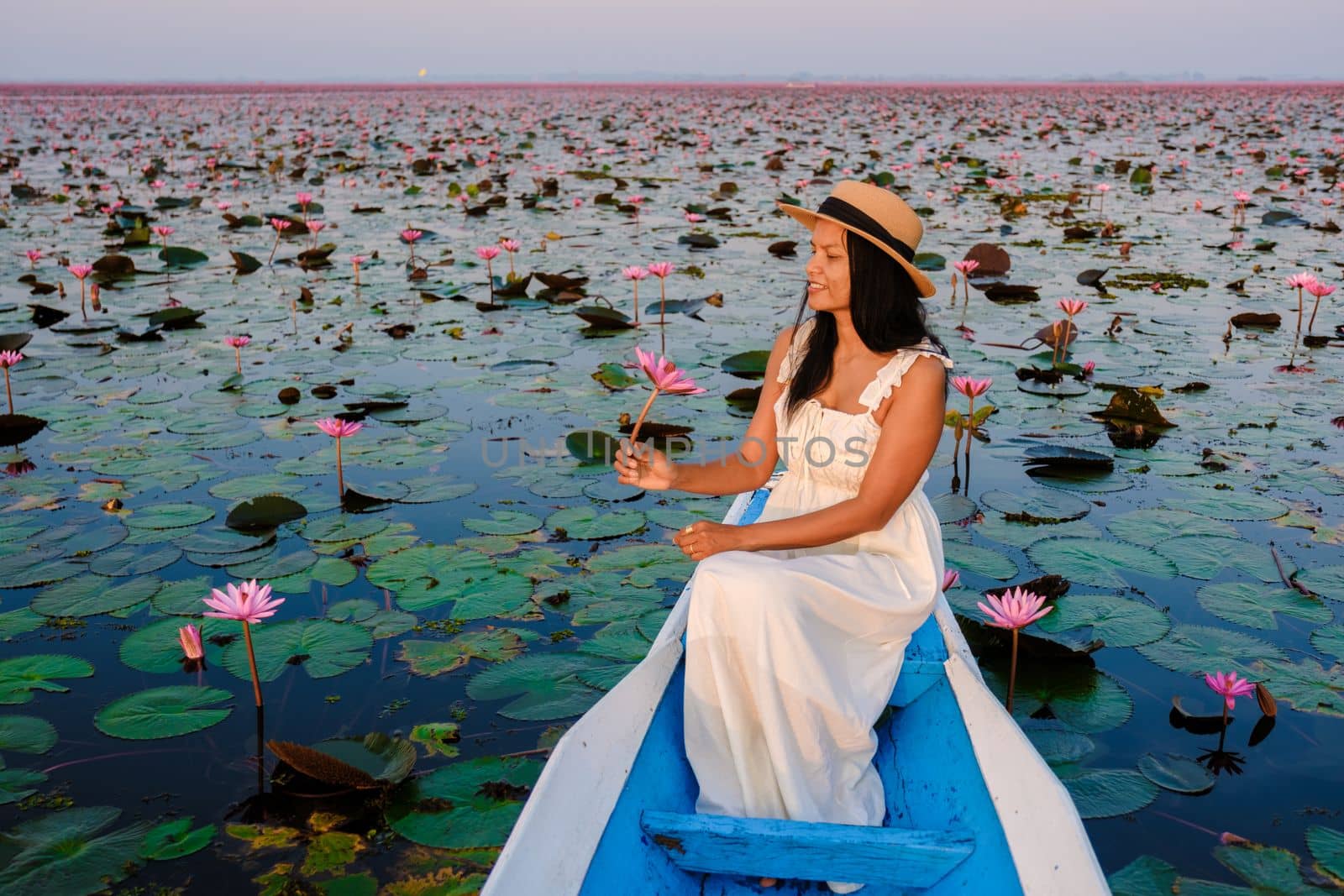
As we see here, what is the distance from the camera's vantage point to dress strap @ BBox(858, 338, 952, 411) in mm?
2303

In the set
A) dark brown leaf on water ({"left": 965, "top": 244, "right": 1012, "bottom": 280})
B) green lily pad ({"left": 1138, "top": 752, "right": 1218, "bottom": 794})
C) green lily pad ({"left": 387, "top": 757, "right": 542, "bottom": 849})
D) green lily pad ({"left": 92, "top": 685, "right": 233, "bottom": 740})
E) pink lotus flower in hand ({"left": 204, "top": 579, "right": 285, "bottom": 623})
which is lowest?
green lily pad ({"left": 387, "top": 757, "right": 542, "bottom": 849})

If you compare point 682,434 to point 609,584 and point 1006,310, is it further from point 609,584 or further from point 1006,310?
point 1006,310

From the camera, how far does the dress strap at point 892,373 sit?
230cm

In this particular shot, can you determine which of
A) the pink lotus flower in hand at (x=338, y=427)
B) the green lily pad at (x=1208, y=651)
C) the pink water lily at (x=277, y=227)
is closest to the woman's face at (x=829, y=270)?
the green lily pad at (x=1208, y=651)

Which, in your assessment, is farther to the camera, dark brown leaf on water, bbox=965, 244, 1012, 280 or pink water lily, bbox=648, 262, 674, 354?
dark brown leaf on water, bbox=965, 244, 1012, 280

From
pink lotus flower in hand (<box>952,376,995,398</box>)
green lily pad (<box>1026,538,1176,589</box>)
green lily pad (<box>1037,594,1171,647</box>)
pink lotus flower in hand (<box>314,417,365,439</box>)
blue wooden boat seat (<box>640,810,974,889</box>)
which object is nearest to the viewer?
blue wooden boat seat (<box>640,810,974,889</box>)

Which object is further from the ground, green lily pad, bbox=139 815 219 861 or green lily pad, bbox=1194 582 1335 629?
green lily pad, bbox=1194 582 1335 629

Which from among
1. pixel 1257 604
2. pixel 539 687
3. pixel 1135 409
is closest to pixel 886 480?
pixel 539 687

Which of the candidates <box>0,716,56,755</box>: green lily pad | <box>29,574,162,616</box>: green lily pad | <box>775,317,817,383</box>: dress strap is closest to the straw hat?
<box>775,317,817,383</box>: dress strap

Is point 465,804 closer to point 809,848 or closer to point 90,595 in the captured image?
point 809,848

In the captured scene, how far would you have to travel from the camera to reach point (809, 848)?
1.74 metres

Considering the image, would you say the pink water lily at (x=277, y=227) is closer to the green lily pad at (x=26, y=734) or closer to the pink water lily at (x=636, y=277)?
the pink water lily at (x=636, y=277)

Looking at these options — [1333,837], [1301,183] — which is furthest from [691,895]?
[1301,183]

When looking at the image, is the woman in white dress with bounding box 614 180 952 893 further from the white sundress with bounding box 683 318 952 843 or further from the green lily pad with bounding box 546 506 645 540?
the green lily pad with bounding box 546 506 645 540
